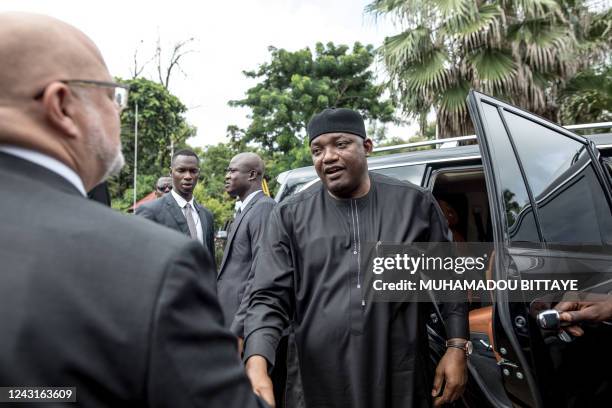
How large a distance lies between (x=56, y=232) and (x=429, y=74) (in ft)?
31.7

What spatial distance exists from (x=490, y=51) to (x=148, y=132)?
18913 millimetres

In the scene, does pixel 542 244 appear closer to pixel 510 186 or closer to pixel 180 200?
pixel 510 186

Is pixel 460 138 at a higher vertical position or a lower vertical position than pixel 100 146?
higher

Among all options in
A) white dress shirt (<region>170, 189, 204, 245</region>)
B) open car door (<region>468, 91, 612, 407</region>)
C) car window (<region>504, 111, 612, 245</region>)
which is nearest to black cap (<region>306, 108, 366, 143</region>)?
open car door (<region>468, 91, 612, 407</region>)

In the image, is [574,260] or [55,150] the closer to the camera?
[55,150]

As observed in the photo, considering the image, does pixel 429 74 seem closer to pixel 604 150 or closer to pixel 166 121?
pixel 604 150

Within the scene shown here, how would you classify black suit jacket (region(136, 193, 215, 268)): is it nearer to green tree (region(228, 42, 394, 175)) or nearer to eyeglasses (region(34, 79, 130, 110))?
eyeglasses (region(34, 79, 130, 110))

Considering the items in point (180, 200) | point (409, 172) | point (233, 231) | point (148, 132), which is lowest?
point (233, 231)

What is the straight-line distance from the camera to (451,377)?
2203 millimetres

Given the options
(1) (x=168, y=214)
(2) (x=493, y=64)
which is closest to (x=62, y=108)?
(1) (x=168, y=214)

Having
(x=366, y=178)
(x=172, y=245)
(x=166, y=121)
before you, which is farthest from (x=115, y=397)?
(x=166, y=121)

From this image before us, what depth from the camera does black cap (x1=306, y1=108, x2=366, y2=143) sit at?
2496 millimetres

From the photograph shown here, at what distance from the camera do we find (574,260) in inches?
90.9

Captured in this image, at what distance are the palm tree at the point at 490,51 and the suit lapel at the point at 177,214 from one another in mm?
6159
